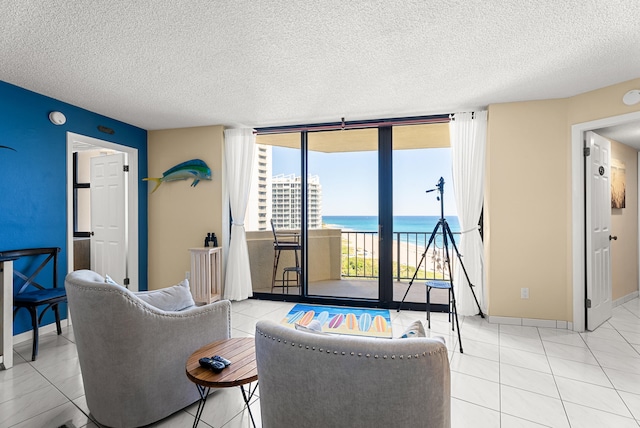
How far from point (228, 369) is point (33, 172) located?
10.1ft

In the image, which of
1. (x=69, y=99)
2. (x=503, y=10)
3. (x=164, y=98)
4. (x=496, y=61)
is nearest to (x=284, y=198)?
(x=164, y=98)

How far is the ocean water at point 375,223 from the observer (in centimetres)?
421

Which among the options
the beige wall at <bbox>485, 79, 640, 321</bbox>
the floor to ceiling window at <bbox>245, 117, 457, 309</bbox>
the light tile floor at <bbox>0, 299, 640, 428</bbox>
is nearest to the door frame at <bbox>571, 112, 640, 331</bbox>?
the beige wall at <bbox>485, 79, 640, 321</bbox>

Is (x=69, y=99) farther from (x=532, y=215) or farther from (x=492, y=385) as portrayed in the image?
(x=532, y=215)

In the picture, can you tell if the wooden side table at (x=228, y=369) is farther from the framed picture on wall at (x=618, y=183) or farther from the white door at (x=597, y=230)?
the framed picture on wall at (x=618, y=183)

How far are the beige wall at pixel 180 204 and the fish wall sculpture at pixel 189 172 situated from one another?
67 mm

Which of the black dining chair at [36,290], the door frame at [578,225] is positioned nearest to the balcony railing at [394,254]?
the door frame at [578,225]

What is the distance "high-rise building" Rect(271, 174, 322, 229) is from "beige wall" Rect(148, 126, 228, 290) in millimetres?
849

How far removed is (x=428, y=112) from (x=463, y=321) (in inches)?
94.3

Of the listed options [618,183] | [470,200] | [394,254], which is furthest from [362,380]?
[618,183]

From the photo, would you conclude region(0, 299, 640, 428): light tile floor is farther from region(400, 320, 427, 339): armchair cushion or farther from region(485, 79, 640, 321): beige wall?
region(400, 320, 427, 339): armchair cushion

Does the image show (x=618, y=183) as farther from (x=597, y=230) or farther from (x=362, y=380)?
(x=362, y=380)

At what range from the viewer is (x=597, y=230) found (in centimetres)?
317

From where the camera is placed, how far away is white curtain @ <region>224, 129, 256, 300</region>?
4102mm
